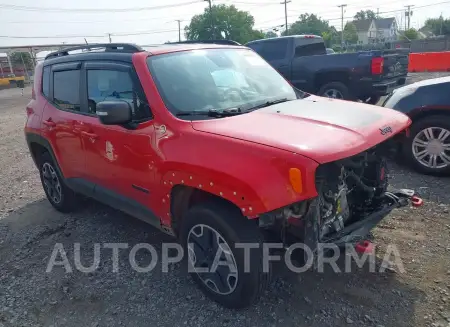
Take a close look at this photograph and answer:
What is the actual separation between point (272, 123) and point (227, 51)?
1.43 meters

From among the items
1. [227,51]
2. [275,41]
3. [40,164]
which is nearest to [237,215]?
[227,51]

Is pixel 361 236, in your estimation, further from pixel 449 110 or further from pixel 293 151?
pixel 449 110

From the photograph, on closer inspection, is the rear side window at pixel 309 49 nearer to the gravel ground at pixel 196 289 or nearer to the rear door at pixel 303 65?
the rear door at pixel 303 65

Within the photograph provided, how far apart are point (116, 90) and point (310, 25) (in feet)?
305

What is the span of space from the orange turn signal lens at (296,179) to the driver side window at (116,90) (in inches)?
53.7

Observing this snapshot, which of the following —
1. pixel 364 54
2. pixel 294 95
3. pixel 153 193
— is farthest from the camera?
pixel 364 54

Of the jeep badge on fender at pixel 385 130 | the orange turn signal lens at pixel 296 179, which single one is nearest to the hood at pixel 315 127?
the jeep badge on fender at pixel 385 130

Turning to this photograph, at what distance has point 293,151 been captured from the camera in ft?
7.73

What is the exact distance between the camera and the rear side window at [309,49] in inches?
409

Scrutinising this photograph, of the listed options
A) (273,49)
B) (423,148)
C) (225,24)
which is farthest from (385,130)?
(225,24)

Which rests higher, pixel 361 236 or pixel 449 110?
pixel 449 110

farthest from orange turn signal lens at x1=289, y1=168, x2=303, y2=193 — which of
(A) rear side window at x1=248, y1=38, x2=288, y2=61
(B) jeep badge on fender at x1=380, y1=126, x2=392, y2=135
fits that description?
(A) rear side window at x1=248, y1=38, x2=288, y2=61

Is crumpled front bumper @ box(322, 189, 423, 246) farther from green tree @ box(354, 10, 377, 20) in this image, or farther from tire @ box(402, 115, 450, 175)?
green tree @ box(354, 10, 377, 20)

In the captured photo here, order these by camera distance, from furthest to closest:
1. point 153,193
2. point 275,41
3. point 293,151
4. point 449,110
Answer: point 275,41 < point 449,110 < point 153,193 < point 293,151
